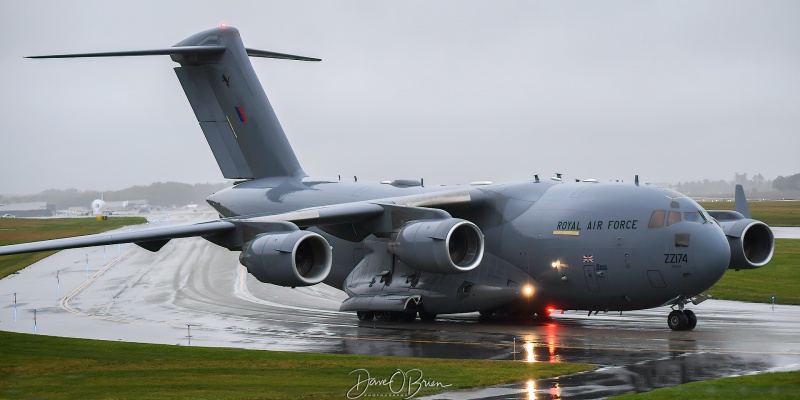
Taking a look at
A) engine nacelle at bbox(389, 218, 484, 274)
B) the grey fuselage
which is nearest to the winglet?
the grey fuselage

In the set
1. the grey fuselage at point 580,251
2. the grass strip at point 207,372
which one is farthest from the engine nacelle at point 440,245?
the grass strip at point 207,372

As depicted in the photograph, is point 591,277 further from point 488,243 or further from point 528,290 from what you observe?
point 488,243

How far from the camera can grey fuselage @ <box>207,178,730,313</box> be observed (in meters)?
21.0

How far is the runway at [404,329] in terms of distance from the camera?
53.0ft

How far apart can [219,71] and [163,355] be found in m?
11.6

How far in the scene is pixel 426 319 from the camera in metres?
25.2

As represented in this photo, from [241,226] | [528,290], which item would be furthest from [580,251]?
[241,226]

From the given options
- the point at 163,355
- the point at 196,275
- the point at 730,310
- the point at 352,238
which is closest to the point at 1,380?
the point at 163,355

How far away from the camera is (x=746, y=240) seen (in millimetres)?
23938

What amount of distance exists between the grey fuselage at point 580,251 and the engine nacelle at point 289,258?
12.5 ft

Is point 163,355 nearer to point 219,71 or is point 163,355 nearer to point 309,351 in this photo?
point 309,351

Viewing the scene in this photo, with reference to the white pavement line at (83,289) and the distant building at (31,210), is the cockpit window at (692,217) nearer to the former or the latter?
the white pavement line at (83,289)

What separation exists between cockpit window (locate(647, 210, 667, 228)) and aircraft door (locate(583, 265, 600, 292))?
5.23ft

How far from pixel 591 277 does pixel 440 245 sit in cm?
359
